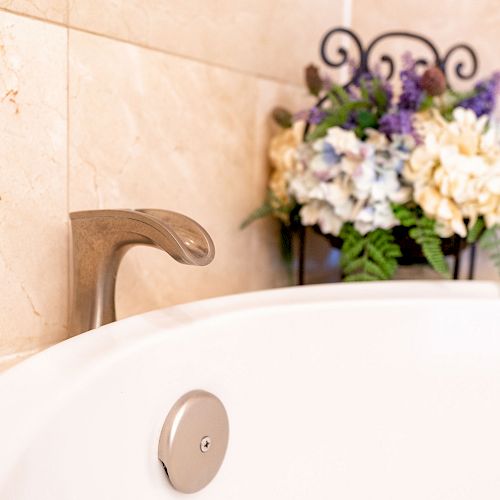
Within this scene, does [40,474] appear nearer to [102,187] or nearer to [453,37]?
[102,187]

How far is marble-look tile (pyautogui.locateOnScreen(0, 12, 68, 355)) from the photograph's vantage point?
2.08 feet

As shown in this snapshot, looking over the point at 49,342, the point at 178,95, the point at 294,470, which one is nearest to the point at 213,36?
the point at 178,95

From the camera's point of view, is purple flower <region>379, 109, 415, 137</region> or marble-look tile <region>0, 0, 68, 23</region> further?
purple flower <region>379, 109, 415, 137</region>

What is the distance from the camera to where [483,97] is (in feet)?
3.13

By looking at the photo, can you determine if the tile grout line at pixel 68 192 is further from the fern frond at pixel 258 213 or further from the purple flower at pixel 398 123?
the purple flower at pixel 398 123

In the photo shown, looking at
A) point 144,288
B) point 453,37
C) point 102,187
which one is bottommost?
point 144,288

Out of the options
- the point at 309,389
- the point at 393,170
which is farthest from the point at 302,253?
the point at 309,389

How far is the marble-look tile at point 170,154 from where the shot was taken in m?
0.73

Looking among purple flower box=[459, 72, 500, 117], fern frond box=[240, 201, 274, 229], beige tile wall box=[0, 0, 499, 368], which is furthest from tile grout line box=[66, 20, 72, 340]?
purple flower box=[459, 72, 500, 117]

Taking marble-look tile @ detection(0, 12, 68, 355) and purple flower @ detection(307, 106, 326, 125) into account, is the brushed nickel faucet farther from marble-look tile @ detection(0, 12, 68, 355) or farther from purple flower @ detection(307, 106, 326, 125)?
purple flower @ detection(307, 106, 326, 125)

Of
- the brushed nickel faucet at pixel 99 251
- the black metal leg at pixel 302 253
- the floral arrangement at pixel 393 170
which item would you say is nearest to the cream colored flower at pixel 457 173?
→ the floral arrangement at pixel 393 170

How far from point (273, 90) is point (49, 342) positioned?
0.59 m

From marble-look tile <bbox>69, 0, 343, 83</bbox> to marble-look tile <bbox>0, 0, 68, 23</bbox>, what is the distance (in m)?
0.01

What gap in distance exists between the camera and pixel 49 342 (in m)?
0.72
